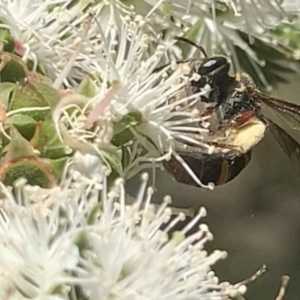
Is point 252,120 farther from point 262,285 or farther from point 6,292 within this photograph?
point 262,285

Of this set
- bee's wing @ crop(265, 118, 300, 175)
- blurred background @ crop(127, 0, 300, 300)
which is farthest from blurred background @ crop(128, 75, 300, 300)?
bee's wing @ crop(265, 118, 300, 175)

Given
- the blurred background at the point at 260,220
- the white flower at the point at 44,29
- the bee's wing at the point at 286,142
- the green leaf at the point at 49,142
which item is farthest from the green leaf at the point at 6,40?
the blurred background at the point at 260,220

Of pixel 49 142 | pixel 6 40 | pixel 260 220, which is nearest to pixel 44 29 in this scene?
pixel 6 40

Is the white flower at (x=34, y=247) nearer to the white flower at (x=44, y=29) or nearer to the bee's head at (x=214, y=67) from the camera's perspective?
the white flower at (x=44, y=29)

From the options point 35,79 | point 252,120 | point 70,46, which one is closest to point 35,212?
point 35,79

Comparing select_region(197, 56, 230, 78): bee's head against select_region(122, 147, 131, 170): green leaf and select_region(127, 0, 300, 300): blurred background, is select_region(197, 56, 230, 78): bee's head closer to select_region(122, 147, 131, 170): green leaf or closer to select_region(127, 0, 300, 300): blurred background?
select_region(127, 0, 300, 300): blurred background

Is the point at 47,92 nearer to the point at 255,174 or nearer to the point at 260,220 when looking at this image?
the point at 255,174
